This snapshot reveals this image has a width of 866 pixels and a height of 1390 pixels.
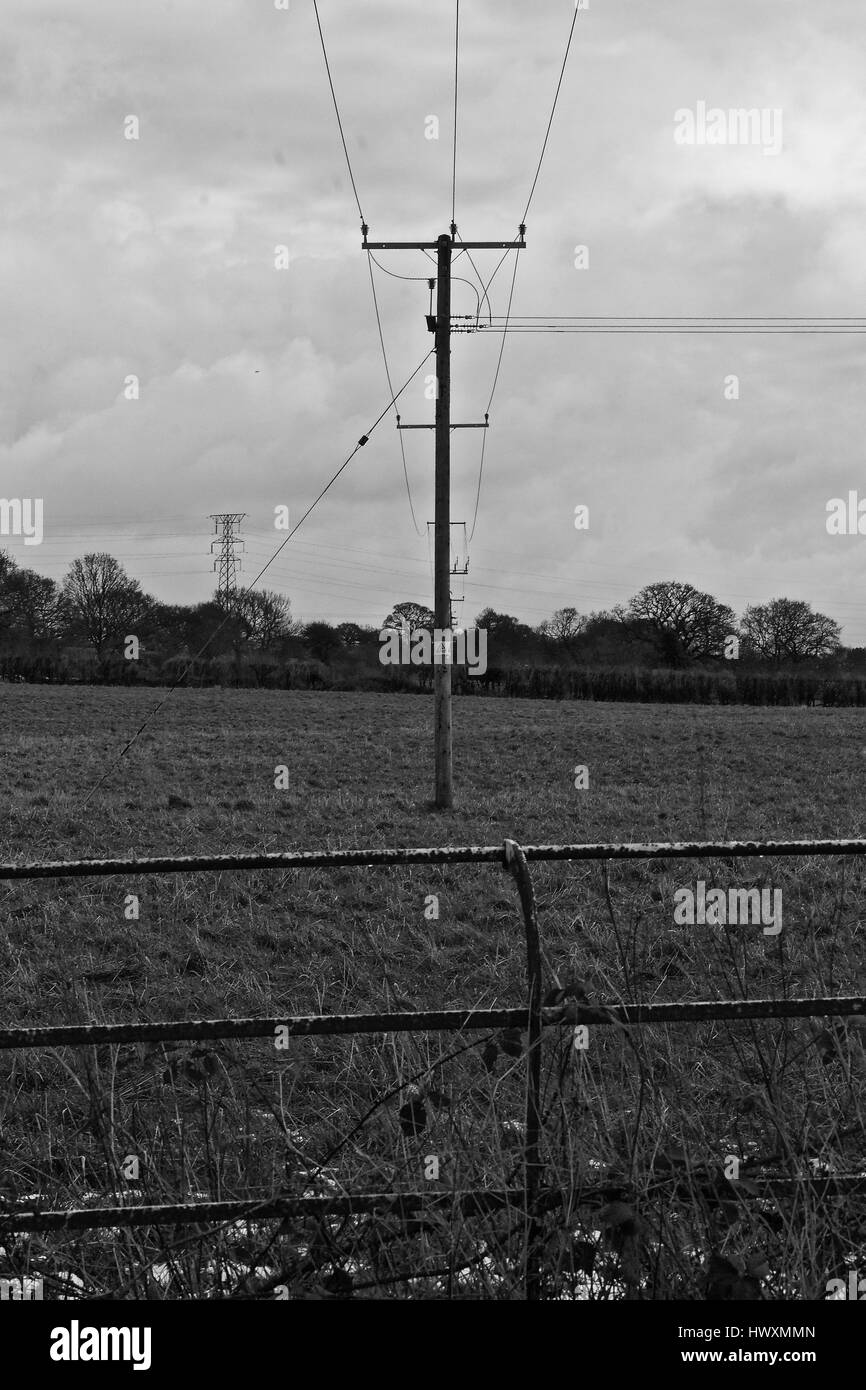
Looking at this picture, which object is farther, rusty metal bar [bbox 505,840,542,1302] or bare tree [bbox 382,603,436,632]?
bare tree [bbox 382,603,436,632]

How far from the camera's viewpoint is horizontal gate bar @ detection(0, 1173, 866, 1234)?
2.69 metres

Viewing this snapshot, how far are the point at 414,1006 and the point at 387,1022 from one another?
45.7 inches

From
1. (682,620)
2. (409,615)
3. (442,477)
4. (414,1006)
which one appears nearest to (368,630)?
(409,615)

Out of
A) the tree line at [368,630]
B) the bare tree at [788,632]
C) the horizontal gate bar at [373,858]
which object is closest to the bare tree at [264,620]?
the tree line at [368,630]

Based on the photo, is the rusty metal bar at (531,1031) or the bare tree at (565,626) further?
the bare tree at (565,626)

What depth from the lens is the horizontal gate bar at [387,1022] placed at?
2770 millimetres

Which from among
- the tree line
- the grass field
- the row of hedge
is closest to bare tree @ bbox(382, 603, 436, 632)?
the tree line

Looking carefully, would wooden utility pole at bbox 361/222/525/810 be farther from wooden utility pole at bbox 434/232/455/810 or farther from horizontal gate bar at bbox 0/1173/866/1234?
horizontal gate bar at bbox 0/1173/866/1234

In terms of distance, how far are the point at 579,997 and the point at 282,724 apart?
29834 millimetres

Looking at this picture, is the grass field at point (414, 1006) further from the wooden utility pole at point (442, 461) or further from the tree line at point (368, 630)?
the tree line at point (368, 630)

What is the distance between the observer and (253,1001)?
6.80m

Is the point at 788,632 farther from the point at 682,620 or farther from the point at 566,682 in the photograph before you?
the point at 566,682

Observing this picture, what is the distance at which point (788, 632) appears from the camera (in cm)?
8244
